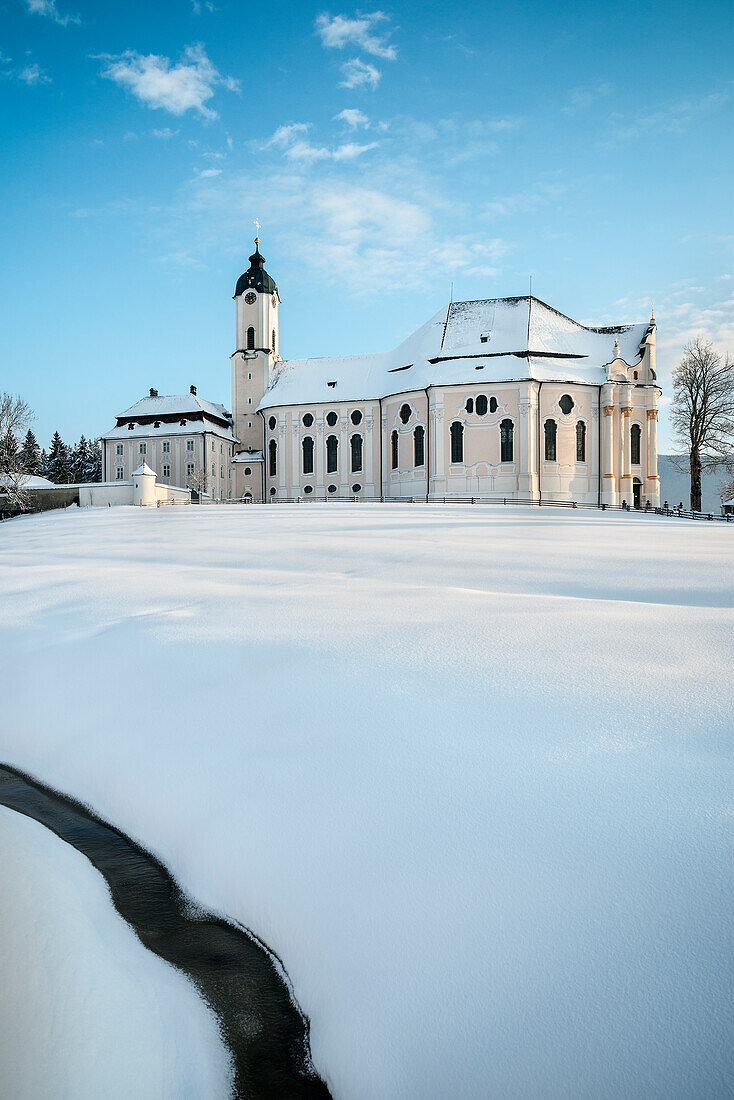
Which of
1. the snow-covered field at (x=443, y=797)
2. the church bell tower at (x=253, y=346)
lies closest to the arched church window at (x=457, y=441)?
the church bell tower at (x=253, y=346)

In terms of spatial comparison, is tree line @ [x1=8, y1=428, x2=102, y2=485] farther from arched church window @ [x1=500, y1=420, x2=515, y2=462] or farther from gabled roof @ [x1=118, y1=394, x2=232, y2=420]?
arched church window @ [x1=500, y1=420, x2=515, y2=462]

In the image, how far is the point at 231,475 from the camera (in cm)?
6041

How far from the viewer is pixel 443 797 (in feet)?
13.8

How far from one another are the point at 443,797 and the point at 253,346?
56.4 m

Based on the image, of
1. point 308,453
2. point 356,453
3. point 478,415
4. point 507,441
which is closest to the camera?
point 507,441

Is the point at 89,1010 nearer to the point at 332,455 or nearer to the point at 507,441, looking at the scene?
the point at 507,441

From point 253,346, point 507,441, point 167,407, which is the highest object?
point 253,346

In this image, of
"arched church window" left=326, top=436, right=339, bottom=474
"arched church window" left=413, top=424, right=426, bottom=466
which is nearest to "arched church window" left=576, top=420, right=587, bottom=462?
"arched church window" left=413, top=424, right=426, bottom=466

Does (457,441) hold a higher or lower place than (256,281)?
lower

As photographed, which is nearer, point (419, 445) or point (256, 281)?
point (419, 445)

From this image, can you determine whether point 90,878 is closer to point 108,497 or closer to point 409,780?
point 409,780

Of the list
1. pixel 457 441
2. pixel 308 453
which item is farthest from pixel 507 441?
pixel 308 453

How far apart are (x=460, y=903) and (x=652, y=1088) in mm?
1167

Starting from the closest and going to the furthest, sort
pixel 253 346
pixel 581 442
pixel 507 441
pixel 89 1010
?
pixel 89 1010 → pixel 507 441 → pixel 581 442 → pixel 253 346
